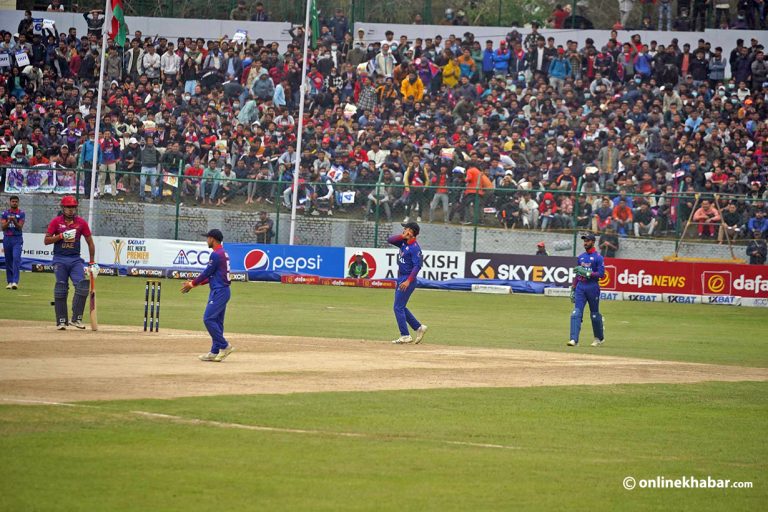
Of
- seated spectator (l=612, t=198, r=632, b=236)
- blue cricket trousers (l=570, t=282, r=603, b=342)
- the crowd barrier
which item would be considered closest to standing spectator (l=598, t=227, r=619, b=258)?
seated spectator (l=612, t=198, r=632, b=236)

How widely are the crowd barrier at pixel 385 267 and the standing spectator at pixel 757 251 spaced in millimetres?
1698

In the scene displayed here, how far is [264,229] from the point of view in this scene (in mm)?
37969

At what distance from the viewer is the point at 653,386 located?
1714 cm

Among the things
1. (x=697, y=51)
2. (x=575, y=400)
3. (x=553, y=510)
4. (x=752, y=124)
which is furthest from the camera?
(x=697, y=51)

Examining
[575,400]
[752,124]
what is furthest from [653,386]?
[752,124]

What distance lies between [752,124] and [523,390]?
27329 millimetres

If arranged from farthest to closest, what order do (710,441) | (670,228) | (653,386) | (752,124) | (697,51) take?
(697,51) < (752,124) < (670,228) < (653,386) < (710,441)

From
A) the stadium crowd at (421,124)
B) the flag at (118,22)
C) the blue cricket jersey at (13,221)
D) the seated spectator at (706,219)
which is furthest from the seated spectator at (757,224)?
the blue cricket jersey at (13,221)

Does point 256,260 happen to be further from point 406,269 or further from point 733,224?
point 406,269

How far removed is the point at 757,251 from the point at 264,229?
15.9 metres

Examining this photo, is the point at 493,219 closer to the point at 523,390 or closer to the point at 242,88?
the point at 242,88

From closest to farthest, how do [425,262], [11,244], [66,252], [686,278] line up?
1. [66,252]
2. [11,244]
3. [686,278]
4. [425,262]

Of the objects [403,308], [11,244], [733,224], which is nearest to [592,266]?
[403,308]

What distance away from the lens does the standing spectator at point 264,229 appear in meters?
37.9
